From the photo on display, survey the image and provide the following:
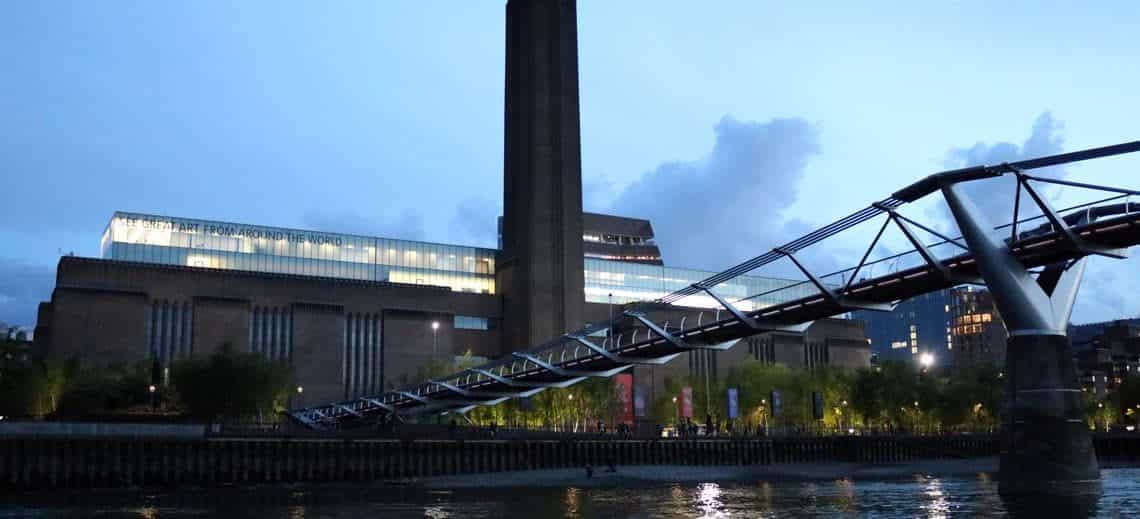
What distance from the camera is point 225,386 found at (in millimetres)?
92812

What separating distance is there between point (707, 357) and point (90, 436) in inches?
3334

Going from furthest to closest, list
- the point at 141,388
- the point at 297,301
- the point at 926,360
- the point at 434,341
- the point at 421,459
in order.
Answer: the point at 434,341 < the point at 297,301 < the point at 926,360 < the point at 141,388 < the point at 421,459

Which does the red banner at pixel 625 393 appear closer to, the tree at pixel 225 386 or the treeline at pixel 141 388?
the treeline at pixel 141 388

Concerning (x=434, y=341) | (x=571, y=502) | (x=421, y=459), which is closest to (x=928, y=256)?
(x=571, y=502)

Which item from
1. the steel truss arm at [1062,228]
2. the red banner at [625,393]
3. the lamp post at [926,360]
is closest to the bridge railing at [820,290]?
the steel truss arm at [1062,228]

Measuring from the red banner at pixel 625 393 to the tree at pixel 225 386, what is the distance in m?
32.8

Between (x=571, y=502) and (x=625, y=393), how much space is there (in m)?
55.6

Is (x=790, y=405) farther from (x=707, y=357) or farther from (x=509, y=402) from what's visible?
(x=509, y=402)

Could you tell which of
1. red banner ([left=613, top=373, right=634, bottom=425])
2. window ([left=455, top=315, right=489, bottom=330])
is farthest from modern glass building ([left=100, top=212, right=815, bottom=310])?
red banner ([left=613, top=373, right=634, bottom=425])

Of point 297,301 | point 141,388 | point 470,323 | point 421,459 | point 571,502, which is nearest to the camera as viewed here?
point 571,502

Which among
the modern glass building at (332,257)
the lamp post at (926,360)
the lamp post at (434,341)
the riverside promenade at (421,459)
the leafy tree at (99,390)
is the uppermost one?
the modern glass building at (332,257)

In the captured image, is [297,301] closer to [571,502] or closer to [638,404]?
[638,404]

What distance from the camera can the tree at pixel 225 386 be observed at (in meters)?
92.3

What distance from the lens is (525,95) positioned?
130 m
